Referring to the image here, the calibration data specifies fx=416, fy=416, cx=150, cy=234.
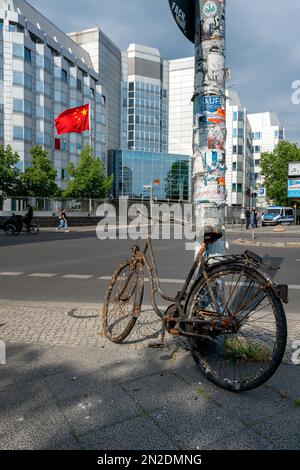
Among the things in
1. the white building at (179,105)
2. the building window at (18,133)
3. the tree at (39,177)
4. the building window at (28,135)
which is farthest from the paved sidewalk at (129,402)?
the white building at (179,105)

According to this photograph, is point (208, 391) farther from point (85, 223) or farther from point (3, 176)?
point (3, 176)

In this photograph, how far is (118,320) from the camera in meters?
4.45

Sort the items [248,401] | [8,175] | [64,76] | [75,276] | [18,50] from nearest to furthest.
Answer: [248,401] < [75,276] < [8,175] < [18,50] < [64,76]

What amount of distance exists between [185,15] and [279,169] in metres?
66.5

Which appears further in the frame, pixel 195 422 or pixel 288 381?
pixel 288 381

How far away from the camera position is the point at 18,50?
56.1 metres

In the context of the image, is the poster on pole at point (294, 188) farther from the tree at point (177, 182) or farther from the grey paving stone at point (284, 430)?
the tree at point (177, 182)

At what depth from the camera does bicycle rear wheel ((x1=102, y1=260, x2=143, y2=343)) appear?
412cm

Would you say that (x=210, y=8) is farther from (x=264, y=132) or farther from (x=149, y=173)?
(x=264, y=132)

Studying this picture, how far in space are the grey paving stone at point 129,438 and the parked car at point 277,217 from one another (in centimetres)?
4558

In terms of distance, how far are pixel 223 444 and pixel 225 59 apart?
3.16m

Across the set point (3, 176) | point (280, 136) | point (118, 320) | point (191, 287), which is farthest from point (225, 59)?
point (280, 136)

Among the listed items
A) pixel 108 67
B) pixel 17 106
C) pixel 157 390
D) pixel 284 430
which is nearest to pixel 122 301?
pixel 157 390

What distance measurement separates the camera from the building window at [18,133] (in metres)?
56.7
